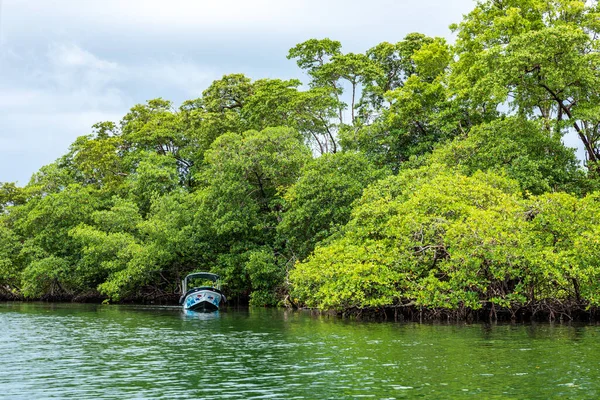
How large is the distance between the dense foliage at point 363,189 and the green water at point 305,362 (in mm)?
3476

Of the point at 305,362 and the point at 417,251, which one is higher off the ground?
the point at 417,251

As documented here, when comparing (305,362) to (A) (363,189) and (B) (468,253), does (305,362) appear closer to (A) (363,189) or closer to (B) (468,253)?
(B) (468,253)

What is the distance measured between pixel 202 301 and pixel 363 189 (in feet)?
40.7

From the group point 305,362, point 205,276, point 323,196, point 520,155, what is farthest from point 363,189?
point 305,362

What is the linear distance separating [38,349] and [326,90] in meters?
35.8

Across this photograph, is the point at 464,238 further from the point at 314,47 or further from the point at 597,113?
the point at 314,47

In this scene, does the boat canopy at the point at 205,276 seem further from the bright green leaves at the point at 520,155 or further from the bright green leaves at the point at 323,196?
the bright green leaves at the point at 520,155

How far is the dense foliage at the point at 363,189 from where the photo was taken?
29.1 m

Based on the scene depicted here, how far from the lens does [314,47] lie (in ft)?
184

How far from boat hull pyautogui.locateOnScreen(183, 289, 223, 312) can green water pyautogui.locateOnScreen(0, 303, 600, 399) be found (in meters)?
14.1

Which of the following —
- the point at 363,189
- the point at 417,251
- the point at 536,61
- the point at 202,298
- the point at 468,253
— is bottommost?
the point at 202,298

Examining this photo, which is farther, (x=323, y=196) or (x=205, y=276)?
(x=205, y=276)

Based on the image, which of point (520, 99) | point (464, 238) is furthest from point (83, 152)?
point (464, 238)

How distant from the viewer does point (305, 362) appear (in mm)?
17359
